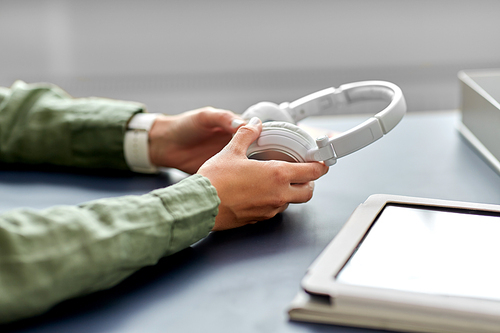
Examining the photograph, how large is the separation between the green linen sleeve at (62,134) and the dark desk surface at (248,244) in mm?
31

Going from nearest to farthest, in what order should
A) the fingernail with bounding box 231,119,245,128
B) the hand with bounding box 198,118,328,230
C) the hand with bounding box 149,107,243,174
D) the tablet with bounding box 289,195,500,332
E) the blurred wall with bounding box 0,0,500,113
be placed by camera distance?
1. the tablet with bounding box 289,195,500,332
2. the hand with bounding box 198,118,328,230
3. the fingernail with bounding box 231,119,245,128
4. the hand with bounding box 149,107,243,174
5. the blurred wall with bounding box 0,0,500,113

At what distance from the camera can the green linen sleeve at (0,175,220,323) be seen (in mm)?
373

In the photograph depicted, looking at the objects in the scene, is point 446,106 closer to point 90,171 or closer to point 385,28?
point 385,28

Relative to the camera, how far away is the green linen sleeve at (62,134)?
31.1 inches

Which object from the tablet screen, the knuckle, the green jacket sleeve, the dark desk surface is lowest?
the dark desk surface

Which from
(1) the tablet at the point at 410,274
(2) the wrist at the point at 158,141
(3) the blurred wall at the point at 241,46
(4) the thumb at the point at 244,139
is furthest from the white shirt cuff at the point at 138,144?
(3) the blurred wall at the point at 241,46

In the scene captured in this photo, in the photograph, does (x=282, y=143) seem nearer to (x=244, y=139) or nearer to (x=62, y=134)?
(x=244, y=139)

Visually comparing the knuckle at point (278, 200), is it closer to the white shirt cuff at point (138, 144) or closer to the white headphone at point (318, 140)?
the white headphone at point (318, 140)

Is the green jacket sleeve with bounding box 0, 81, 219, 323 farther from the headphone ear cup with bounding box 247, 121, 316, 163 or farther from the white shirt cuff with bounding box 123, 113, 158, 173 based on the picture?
the white shirt cuff with bounding box 123, 113, 158, 173

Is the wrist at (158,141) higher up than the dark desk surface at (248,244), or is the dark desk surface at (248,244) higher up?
the wrist at (158,141)

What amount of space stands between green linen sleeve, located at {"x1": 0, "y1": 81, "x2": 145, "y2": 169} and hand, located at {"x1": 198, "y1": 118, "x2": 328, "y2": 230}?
0.96 ft

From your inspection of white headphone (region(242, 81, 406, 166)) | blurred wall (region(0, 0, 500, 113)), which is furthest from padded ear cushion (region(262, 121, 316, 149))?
blurred wall (region(0, 0, 500, 113))

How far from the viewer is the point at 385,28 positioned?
5.72 ft

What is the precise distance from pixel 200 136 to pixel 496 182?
452mm
